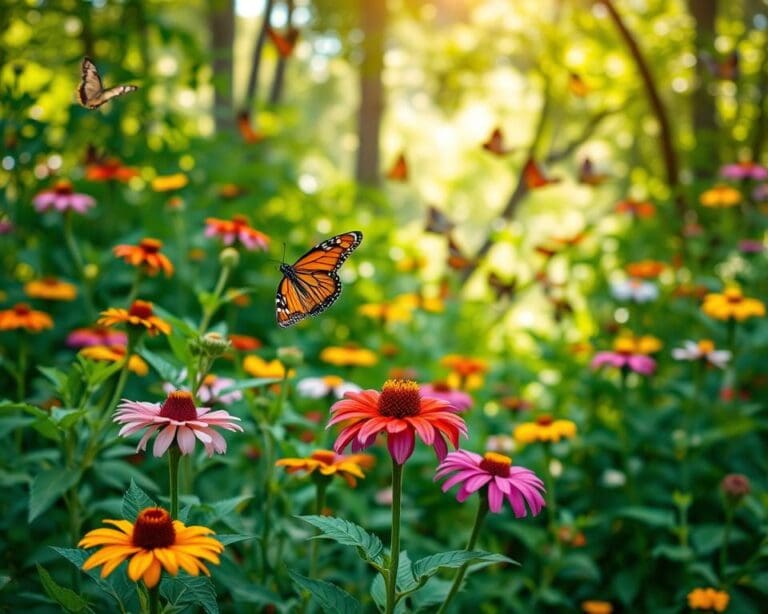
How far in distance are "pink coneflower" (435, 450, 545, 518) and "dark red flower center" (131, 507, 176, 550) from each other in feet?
1.65

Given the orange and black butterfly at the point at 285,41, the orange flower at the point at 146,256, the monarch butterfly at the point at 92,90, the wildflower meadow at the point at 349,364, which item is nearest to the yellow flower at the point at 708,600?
the wildflower meadow at the point at 349,364

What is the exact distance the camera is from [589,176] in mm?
4184

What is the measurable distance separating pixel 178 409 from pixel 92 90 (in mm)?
1175

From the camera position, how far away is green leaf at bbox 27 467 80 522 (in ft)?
6.17

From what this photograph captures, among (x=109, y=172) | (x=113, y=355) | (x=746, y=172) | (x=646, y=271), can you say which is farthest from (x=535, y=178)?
(x=113, y=355)

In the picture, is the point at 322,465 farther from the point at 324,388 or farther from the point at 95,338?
the point at 95,338

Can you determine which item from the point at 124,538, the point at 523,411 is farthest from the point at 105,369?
the point at 523,411

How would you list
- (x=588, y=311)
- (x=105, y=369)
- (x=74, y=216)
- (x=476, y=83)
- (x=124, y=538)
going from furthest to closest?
(x=476, y=83) → (x=588, y=311) → (x=74, y=216) → (x=105, y=369) → (x=124, y=538)

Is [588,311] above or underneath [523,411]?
above

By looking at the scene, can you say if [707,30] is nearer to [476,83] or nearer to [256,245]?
[476,83]

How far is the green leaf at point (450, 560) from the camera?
1479mm

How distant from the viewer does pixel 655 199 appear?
16.0ft

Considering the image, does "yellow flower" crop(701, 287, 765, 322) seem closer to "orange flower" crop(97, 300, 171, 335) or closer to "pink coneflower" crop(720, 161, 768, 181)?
"pink coneflower" crop(720, 161, 768, 181)

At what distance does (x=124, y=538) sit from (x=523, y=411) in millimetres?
2436
